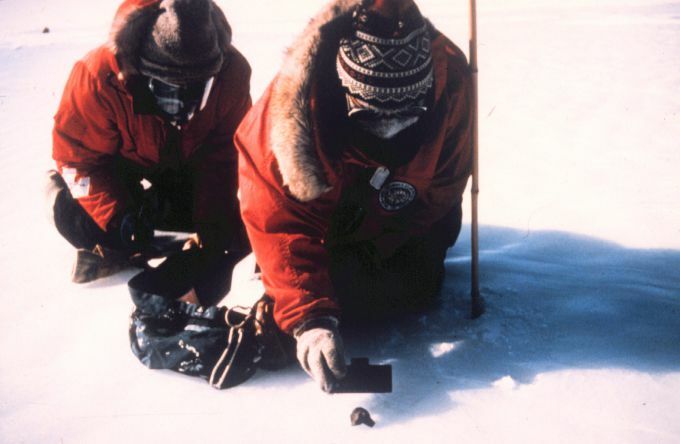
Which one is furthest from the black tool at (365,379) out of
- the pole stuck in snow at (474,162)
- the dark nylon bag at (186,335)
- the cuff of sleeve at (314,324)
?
the pole stuck in snow at (474,162)

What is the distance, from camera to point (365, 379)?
1.58 metres

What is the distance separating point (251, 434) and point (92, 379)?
0.67 metres

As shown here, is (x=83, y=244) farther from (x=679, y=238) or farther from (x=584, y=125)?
(x=584, y=125)

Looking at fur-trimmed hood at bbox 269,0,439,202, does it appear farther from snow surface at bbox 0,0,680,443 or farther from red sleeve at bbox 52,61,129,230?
red sleeve at bbox 52,61,129,230

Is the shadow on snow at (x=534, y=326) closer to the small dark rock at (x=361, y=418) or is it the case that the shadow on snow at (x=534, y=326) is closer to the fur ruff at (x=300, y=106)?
the small dark rock at (x=361, y=418)

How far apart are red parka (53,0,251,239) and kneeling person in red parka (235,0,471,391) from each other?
0.67m

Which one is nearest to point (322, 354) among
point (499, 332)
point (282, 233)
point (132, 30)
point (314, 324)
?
point (314, 324)

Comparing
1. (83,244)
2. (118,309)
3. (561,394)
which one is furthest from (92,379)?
(561,394)

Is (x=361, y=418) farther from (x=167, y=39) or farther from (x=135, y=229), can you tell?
(x=167, y=39)

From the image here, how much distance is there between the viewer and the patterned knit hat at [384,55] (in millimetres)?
1320

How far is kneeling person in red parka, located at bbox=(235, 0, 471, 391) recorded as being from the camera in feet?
4.46

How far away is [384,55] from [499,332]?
1072 millimetres

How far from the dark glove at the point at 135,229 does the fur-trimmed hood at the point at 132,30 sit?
65 cm

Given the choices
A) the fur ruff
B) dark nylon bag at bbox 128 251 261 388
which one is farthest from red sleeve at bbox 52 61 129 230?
the fur ruff
